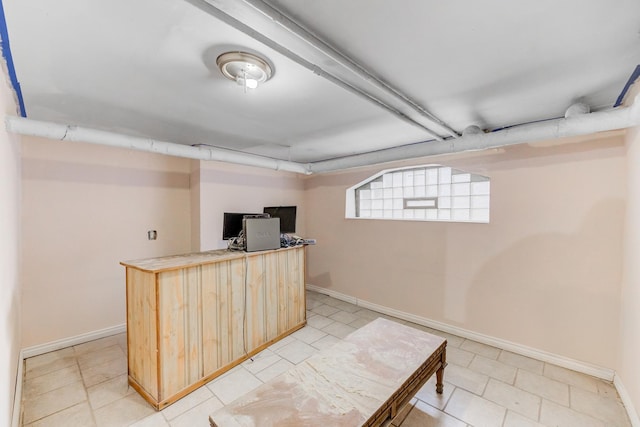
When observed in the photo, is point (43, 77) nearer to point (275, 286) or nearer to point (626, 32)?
point (275, 286)

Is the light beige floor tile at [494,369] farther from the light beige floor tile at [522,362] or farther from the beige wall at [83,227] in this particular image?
the beige wall at [83,227]

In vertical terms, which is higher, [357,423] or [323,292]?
[357,423]

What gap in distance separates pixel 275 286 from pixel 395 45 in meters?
2.64

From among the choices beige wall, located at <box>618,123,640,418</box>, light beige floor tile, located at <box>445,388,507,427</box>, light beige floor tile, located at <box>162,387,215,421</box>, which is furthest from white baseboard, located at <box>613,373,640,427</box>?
light beige floor tile, located at <box>162,387,215,421</box>

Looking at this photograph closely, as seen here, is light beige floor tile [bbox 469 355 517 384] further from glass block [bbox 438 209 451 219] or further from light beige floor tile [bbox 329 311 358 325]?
glass block [bbox 438 209 451 219]

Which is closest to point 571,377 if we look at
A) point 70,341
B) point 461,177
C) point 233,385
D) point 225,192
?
point 461,177

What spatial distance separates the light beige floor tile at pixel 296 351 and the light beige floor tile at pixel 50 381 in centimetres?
190

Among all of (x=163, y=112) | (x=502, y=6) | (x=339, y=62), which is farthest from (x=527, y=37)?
(x=163, y=112)

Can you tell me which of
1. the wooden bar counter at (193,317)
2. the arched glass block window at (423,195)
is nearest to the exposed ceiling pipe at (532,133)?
the arched glass block window at (423,195)

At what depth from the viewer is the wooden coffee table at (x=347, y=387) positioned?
137cm

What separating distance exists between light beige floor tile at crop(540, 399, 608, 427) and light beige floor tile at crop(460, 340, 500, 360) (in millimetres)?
705

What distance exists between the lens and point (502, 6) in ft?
3.70

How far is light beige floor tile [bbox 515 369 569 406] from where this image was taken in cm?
221

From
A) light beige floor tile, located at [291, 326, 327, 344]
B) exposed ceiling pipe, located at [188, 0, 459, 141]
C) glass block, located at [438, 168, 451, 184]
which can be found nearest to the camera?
exposed ceiling pipe, located at [188, 0, 459, 141]
